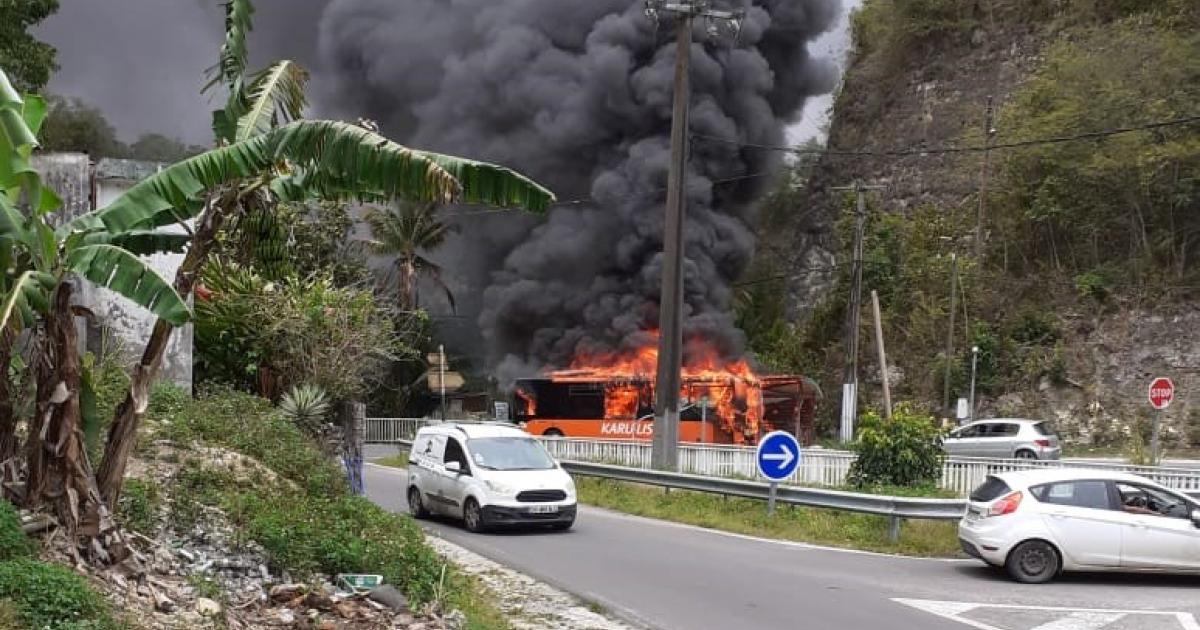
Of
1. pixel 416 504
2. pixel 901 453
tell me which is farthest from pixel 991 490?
pixel 416 504

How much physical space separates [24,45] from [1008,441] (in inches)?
981

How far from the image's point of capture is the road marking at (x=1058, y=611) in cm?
991

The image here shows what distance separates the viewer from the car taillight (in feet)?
40.9

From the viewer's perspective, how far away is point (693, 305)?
1368 inches

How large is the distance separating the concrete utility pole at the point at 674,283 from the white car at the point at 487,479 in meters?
5.56

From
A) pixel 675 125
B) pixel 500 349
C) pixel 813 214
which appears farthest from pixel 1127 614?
→ pixel 813 214

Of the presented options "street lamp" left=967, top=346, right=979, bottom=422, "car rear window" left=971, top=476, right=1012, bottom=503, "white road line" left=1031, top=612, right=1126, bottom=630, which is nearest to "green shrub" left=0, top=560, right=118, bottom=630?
"white road line" left=1031, top=612, right=1126, bottom=630

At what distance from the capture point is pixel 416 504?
18297 mm

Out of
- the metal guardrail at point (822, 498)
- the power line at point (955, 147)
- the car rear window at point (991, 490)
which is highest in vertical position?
the power line at point (955, 147)

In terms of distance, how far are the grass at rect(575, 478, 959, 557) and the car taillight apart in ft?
7.21

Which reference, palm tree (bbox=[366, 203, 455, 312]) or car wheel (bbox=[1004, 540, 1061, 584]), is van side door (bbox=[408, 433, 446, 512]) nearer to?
car wheel (bbox=[1004, 540, 1061, 584])

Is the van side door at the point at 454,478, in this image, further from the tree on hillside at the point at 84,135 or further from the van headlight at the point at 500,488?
the tree on hillside at the point at 84,135

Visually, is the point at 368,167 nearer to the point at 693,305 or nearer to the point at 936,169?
the point at 693,305

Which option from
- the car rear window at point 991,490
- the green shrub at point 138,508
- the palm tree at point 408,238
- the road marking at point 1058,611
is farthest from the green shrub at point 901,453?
the palm tree at point 408,238
